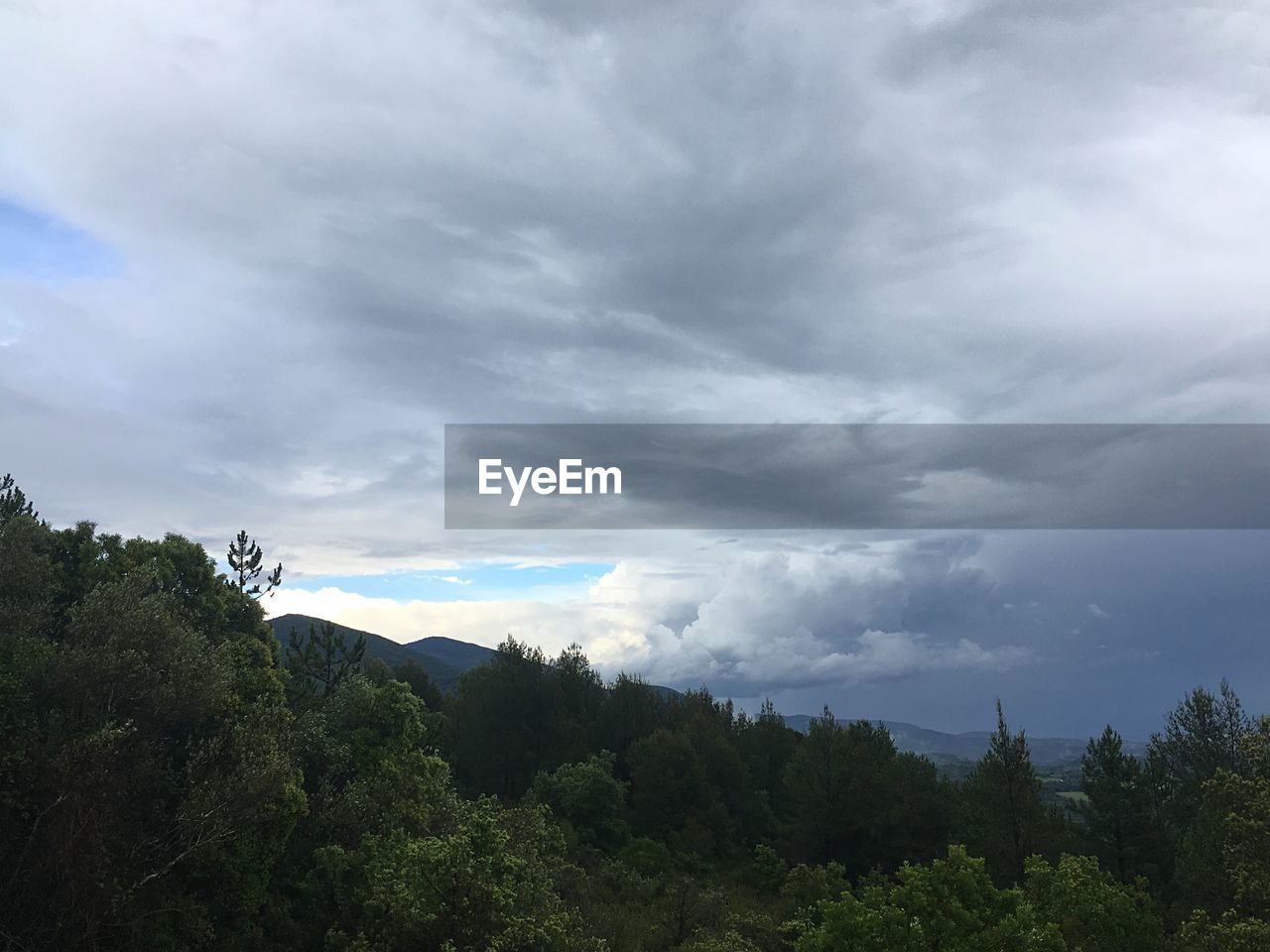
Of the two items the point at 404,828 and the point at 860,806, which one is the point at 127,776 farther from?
the point at 860,806

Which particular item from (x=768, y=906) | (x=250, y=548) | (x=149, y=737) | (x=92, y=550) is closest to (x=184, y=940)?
(x=149, y=737)

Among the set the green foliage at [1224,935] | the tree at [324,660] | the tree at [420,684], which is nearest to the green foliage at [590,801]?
the tree at [324,660]

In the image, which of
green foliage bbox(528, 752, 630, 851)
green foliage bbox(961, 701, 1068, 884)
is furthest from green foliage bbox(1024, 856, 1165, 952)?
green foliage bbox(528, 752, 630, 851)

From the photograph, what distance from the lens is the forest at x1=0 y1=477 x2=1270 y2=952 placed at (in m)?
25.3

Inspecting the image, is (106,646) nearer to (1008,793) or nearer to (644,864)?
(644,864)

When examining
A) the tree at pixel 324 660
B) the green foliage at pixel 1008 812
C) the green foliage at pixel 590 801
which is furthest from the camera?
the green foliage at pixel 590 801

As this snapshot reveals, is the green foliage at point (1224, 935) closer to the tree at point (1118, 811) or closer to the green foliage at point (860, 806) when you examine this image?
the tree at point (1118, 811)

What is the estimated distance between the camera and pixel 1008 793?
51.8 meters

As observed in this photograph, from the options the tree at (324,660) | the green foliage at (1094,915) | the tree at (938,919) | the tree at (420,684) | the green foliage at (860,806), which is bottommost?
the green foliage at (860,806)

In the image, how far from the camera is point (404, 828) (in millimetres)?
37625

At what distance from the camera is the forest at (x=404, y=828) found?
83.1 feet

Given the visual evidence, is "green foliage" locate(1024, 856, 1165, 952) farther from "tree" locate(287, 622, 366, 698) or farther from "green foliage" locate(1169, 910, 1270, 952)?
"tree" locate(287, 622, 366, 698)

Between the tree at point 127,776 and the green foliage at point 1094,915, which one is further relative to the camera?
the green foliage at point 1094,915

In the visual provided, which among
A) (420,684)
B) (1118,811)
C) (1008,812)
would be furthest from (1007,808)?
(420,684)
